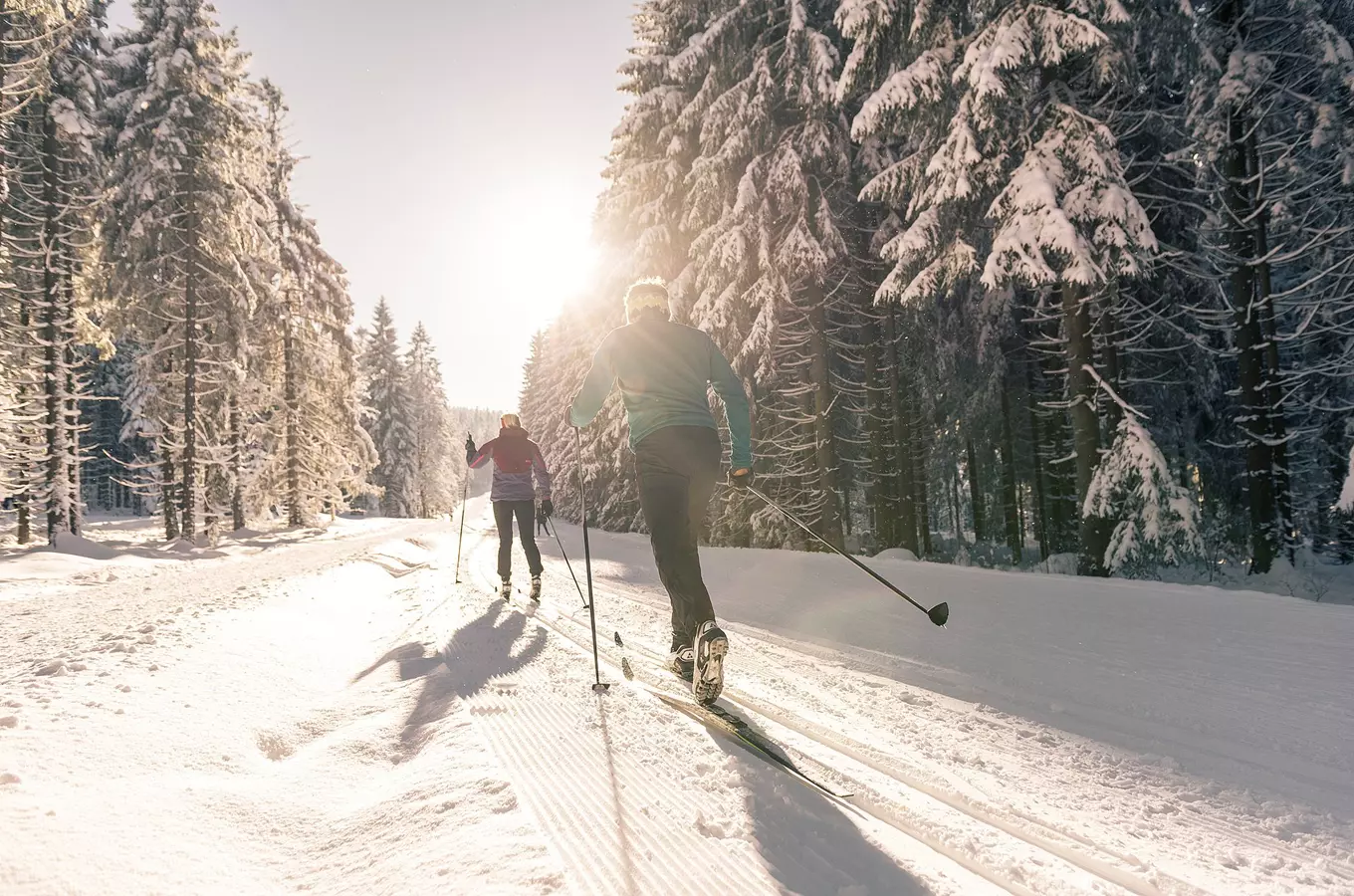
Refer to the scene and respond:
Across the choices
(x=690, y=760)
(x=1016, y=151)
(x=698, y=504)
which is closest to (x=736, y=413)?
(x=698, y=504)

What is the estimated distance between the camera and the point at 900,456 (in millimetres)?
15203

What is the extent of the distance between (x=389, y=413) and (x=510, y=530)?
157 feet

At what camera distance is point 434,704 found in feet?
10.2

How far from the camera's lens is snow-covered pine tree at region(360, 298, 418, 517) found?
165 feet

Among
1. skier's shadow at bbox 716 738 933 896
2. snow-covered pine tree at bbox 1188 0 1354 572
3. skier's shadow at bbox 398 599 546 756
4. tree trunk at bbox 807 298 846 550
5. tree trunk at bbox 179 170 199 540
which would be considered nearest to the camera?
skier's shadow at bbox 716 738 933 896

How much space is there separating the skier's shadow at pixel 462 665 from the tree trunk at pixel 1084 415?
767cm

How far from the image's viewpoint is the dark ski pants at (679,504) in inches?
134

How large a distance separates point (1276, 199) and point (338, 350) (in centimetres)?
2902

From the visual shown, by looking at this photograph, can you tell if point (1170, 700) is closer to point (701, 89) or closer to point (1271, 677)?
point (1271, 677)

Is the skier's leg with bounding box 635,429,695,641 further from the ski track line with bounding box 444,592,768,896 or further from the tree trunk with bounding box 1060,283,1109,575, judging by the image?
the tree trunk with bounding box 1060,283,1109,575

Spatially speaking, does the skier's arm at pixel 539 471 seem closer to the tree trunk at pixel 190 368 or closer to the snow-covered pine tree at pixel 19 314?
the snow-covered pine tree at pixel 19 314

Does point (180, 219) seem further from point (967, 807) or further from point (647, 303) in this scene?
point (967, 807)

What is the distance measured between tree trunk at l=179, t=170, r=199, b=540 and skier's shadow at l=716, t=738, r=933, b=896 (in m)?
20.1

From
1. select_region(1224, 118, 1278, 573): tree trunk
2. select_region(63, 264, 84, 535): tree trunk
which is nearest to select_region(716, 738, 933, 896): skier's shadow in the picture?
select_region(1224, 118, 1278, 573): tree trunk
